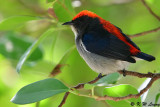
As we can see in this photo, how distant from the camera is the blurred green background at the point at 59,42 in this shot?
3.48 m

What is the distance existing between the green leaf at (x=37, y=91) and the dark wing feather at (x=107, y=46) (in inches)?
41.8

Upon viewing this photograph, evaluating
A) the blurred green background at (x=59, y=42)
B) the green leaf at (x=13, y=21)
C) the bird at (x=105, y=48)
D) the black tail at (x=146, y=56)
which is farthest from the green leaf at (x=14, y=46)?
the black tail at (x=146, y=56)

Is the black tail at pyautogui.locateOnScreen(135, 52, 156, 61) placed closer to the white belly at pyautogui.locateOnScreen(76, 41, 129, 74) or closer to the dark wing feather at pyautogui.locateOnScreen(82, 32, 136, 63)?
the dark wing feather at pyautogui.locateOnScreen(82, 32, 136, 63)

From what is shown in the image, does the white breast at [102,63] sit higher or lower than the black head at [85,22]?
lower

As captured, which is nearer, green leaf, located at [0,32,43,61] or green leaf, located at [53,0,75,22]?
green leaf, located at [53,0,75,22]

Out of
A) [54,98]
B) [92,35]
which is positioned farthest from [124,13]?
[54,98]

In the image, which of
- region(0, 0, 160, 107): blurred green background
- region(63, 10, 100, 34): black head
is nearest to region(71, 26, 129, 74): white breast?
region(0, 0, 160, 107): blurred green background

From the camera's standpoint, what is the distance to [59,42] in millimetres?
5086

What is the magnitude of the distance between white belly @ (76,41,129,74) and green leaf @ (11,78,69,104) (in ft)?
3.61

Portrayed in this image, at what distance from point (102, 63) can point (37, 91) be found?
1279mm

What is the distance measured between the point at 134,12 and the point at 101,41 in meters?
1.77

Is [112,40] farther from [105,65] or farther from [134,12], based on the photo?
[134,12]

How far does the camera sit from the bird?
3.42m

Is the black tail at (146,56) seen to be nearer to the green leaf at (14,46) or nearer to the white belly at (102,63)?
the white belly at (102,63)
